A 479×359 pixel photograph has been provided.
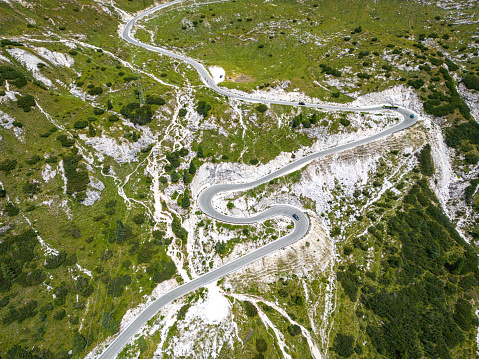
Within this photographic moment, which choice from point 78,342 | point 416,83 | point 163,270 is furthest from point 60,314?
point 416,83

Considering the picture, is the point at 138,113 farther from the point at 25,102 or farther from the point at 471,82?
the point at 471,82

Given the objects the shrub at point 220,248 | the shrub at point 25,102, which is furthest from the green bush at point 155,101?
the shrub at point 220,248

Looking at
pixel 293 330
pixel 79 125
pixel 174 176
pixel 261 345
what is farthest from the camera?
pixel 174 176

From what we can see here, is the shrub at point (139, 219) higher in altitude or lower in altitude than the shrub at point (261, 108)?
lower

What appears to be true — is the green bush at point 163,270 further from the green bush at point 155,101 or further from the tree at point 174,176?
the green bush at point 155,101

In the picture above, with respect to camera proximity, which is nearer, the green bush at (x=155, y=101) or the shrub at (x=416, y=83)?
the green bush at (x=155, y=101)

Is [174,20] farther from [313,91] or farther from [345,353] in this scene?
[345,353]

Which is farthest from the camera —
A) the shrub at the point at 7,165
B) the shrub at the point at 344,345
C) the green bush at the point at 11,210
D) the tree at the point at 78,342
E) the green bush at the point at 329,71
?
the green bush at the point at 329,71

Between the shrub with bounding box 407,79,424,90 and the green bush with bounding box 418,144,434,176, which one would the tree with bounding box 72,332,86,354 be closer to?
the green bush with bounding box 418,144,434,176

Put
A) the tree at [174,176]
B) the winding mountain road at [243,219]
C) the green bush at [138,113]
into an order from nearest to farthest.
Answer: the winding mountain road at [243,219], the tree at [174,176], the green bush at [138,113]

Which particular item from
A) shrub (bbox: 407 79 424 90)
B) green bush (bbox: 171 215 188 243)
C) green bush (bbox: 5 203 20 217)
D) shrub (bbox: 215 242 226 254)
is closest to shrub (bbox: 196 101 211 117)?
green bush (bbox: 171 215 188 243)

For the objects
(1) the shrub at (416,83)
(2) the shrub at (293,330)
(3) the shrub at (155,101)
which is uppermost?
(1) the shrub at (416,83)
